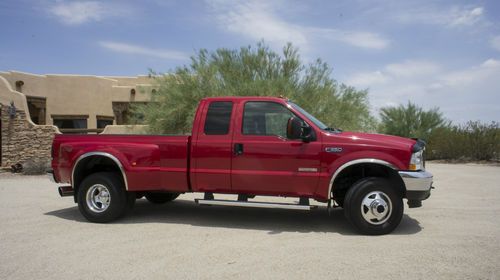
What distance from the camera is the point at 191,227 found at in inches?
269

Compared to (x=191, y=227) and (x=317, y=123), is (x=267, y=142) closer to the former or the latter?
(x=317, y=123)

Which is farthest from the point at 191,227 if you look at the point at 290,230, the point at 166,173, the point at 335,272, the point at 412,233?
the point at 412,233

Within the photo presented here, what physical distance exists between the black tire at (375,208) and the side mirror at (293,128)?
1.17m

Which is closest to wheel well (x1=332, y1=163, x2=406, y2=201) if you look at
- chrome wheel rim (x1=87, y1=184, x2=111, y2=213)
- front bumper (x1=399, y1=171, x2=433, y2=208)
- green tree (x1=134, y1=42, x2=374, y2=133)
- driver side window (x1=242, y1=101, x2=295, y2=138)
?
front bumper (x1=399, y1=171, x2=433, y2=208)

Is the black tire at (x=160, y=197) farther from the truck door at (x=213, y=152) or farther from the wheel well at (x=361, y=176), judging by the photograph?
the wheel well at (x=361, y=176)

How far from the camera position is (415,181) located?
6133mm

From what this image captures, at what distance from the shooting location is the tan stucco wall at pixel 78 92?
24938mm

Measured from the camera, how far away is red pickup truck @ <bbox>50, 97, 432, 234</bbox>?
625 centimetres

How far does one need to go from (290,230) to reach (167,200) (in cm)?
332

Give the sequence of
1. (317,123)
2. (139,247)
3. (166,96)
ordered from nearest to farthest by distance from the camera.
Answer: (139,247)
(317,123)
(166,96)

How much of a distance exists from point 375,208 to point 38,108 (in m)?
24.3

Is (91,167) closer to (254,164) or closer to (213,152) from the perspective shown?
(213,152)

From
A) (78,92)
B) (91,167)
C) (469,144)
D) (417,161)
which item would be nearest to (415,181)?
(417,161)

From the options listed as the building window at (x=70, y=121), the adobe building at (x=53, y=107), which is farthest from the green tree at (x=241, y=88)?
the building window at (x=70, y=121)
